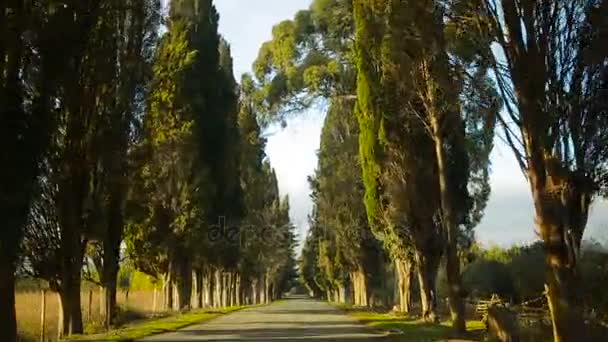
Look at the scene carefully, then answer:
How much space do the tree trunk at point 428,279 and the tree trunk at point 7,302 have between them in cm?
1669

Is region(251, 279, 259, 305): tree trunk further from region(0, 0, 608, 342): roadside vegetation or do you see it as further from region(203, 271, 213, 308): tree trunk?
region(0, 0, 608, 342): roadside vegetation

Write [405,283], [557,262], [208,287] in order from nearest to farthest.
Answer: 1. [557,262]
2. [405,283]
3. [208,287]

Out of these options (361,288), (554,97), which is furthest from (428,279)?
(361,288)

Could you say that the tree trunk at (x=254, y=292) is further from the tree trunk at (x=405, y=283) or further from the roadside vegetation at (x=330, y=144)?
the tree trunk at (x=405, y=283)

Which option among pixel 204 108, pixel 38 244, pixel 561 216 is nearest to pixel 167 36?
pixel 204 108

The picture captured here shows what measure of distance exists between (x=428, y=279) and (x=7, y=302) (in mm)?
17414

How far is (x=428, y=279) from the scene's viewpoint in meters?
32.5

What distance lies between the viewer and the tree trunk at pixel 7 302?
64.1 feet

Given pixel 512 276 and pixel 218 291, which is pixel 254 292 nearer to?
pixel 218 291

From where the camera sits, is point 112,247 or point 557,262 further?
point 112,247

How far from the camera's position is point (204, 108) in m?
49.0

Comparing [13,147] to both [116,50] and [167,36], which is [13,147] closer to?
[116,50]

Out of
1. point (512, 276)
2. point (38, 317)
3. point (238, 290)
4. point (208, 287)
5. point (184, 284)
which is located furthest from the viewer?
point (238, 290)

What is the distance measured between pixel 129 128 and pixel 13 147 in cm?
1173
